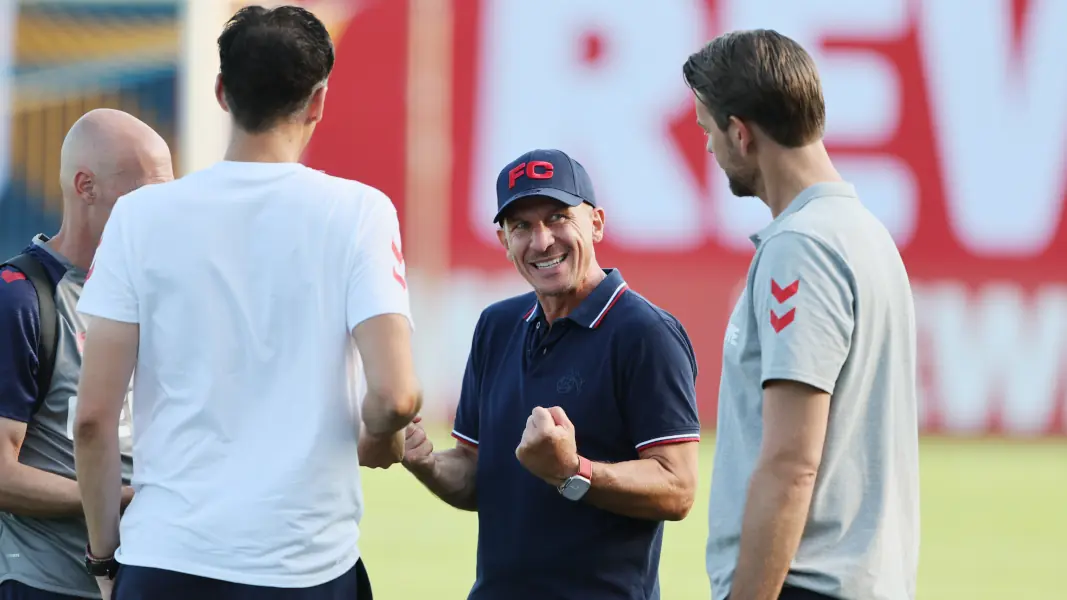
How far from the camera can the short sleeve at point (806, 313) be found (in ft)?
7.70

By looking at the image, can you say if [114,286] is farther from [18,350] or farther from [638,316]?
[638,316]

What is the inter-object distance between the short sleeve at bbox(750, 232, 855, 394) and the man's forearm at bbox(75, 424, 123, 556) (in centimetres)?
126

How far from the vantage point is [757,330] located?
98.0 inches

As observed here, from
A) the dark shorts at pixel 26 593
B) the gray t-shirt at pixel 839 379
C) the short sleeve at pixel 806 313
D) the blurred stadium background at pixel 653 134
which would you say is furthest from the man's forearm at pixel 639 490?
the blurred stadium background at pixel 653 134

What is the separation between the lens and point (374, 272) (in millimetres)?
2473

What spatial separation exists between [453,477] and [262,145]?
114cm

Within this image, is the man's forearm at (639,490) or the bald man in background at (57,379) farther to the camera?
the bald man in background at (57,379)

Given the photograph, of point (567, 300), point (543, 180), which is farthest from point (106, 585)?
point (543, 180)

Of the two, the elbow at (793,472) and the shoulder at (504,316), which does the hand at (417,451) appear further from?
the elbow at (793,472)

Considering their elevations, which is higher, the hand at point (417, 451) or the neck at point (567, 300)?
the neck at point (567, 300)

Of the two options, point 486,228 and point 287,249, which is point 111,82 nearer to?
point 486,228

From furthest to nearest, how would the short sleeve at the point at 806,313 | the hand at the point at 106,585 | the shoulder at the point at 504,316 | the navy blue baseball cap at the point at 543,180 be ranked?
the shoulder at the point at 504,316
the navy blue baseball cap at the point at 543,180
the hand at the point at 106,585
the short sleeve at the point at 806,313

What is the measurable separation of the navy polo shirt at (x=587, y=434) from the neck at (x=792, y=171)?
65cm

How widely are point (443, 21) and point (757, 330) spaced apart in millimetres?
11245
